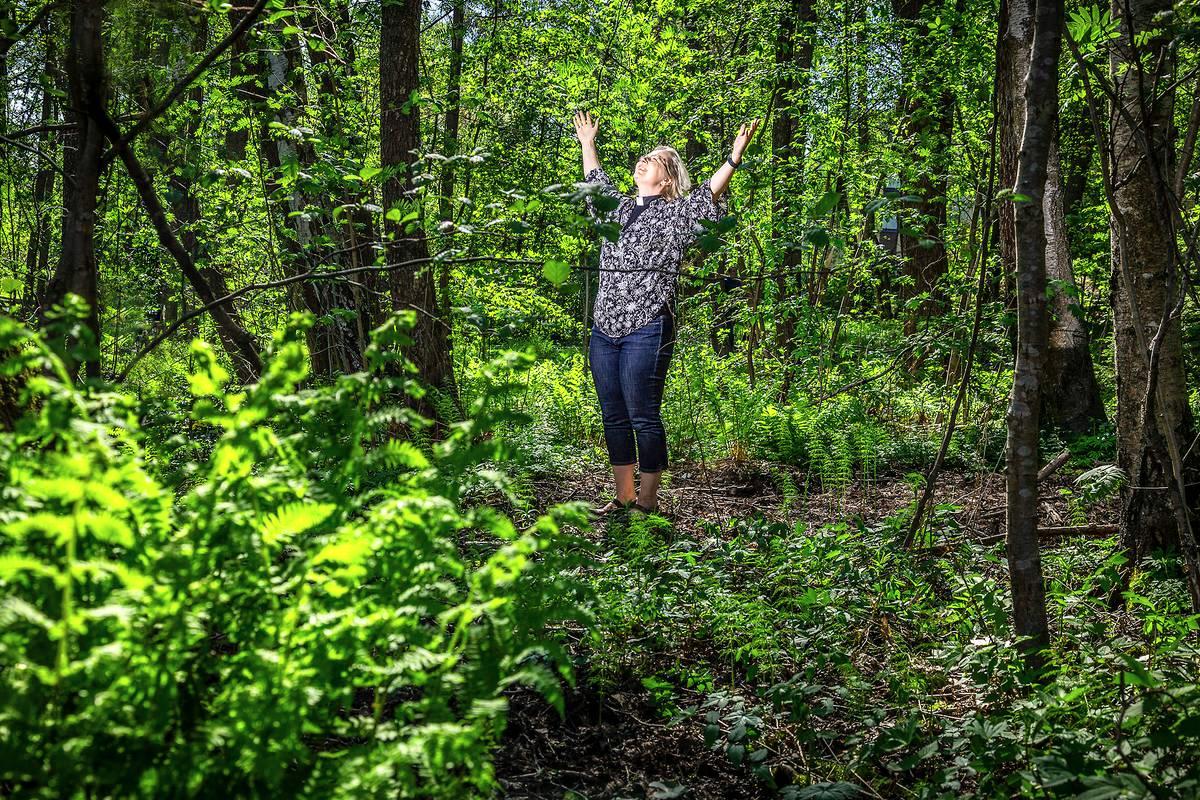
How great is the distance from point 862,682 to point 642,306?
8.49ft

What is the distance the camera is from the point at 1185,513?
321 cm

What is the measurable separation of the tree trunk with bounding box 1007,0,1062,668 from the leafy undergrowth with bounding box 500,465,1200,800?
0.54 ft

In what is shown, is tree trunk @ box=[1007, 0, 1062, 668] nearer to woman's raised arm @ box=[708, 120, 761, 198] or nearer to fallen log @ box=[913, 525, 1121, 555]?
fallen log @ box=[913, 525, 1121, 555]

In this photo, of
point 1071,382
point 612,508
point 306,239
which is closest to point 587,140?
point 612,508

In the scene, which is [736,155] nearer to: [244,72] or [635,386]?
[635,386]

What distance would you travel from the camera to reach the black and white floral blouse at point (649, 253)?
489 centimetres

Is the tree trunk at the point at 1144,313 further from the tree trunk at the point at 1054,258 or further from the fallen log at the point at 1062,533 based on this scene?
the tree trunk at the point at 1054,258

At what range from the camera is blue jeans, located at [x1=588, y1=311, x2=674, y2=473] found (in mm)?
4961

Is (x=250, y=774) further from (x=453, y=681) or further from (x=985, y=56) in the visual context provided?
(x=985, y=56)

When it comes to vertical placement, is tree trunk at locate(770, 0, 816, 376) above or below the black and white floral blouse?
above

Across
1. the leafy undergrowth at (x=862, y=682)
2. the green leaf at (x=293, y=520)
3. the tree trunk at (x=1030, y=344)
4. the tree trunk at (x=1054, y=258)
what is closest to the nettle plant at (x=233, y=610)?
the green leaf at (x=293, y=520)

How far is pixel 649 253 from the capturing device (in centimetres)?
493

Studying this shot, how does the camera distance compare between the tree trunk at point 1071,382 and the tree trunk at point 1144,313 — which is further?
the tree trunk at point 1071,382

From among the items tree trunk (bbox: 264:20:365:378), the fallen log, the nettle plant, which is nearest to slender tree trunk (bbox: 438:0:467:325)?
tree trunk (bbox: 264:20:365:378)
